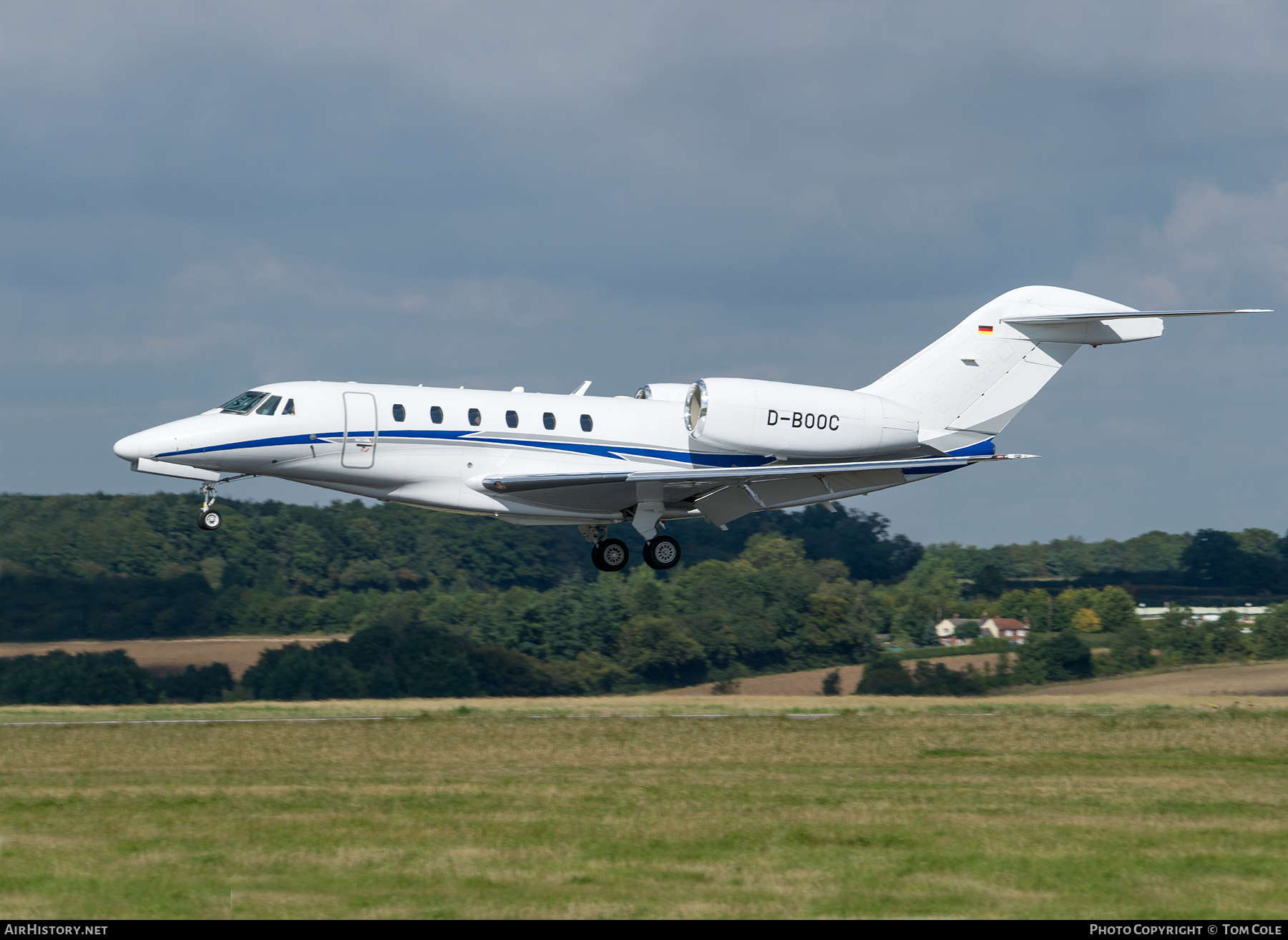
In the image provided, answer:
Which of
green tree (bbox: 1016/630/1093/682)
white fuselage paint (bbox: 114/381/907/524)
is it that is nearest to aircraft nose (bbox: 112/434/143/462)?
white fuselage paint (bbox: 114/381/907/524)

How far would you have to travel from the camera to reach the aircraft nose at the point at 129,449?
23.0 metres

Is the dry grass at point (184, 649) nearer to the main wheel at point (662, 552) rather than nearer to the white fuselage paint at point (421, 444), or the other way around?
the white fuselage paint at point (421, 444)

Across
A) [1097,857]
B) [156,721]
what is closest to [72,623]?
[156,721]

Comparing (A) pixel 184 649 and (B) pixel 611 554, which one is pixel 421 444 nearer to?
(B) pixel 611 554

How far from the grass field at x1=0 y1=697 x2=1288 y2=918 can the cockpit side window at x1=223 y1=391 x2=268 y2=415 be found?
552 centimetres

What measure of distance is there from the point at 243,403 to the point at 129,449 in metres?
2.05

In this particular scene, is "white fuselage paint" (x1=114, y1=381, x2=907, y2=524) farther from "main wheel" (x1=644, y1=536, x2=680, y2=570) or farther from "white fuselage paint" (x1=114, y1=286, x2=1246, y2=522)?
"main wheel" (x1=644, y1=536, x2=680, y2=570)

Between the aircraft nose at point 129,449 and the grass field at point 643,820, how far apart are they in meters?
4.68

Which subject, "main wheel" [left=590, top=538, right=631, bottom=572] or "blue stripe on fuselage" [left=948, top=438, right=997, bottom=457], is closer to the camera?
"main wheel" [left=590, top=538, right=631, bottom=572]

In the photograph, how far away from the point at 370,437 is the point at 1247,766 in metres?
15.2

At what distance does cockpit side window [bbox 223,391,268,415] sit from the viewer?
23812mm

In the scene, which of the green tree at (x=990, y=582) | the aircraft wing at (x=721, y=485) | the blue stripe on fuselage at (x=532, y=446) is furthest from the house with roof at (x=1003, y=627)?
the blue stripe on fuselage at (x=532, y=446)

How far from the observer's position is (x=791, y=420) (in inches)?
1039
